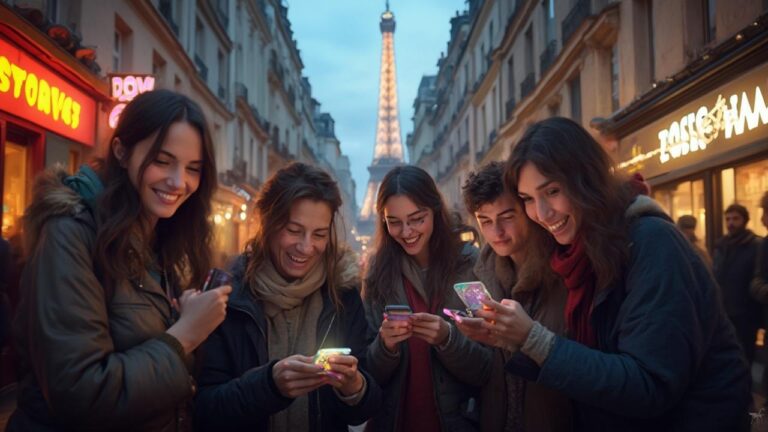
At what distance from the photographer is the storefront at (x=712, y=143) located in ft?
23.4

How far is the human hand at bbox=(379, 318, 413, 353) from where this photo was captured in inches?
103

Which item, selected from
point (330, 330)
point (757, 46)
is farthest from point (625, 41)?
point (330, 330)

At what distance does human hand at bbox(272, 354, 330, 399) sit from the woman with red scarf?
0.75 metres

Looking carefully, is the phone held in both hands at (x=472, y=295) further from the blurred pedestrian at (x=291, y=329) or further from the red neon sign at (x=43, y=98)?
the red neon sign at (x=43, y=98)

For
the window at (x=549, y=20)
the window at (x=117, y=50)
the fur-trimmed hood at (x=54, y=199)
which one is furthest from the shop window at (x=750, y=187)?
the window at (x=117, y=50)

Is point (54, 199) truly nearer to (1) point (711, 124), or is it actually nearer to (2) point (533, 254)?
(2) point (533, 254)

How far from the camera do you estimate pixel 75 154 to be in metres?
9.81

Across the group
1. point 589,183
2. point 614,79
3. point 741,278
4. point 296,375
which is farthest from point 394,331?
point 614,79

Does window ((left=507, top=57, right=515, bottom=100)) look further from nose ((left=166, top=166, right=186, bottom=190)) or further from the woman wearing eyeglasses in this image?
nose ((left=166, top=166, right=186, bottom=190))

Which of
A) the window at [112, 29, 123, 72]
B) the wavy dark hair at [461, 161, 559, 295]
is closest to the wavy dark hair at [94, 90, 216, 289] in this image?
the wavy dark hair at [461, 161, 559, 295]

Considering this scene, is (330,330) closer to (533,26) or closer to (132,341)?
(132,341)

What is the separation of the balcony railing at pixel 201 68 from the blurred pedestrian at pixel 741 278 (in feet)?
56.6

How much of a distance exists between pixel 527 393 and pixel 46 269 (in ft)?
7.28

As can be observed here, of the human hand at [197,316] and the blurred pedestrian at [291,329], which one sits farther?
the blurred pedestrian at [291,329]
